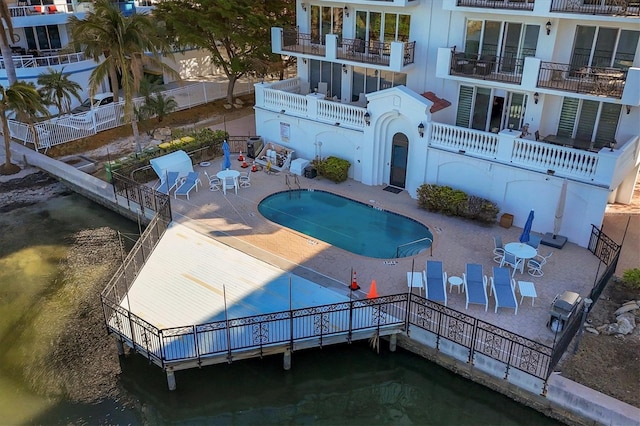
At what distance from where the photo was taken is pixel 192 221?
21344mm

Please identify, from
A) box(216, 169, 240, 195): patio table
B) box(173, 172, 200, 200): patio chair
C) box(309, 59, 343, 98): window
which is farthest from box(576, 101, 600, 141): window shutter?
box(173, 172, 200, 200): patio chair

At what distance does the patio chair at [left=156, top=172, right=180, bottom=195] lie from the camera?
23.5 m

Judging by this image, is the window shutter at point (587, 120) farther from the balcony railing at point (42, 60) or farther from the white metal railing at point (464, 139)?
the balcony railing at point (42, 60)

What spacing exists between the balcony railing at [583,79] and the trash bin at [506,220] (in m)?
5.19

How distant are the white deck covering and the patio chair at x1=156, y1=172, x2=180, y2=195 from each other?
4.31m

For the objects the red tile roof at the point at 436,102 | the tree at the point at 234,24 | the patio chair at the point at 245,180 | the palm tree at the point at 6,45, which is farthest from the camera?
the tree at the point at 234,24

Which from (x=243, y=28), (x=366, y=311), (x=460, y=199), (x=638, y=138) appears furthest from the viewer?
(x=243, y=28)

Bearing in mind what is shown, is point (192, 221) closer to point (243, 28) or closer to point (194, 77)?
point (243, 28)

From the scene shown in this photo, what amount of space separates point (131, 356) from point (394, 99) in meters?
14.5

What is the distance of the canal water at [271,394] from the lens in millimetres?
14383

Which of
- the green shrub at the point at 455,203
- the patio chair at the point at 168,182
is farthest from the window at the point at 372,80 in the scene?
the patio chair at the point at 168,182

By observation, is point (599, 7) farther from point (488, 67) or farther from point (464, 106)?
point (464, 106)

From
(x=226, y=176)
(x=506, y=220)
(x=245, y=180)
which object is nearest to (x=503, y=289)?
(x=506, y=220)

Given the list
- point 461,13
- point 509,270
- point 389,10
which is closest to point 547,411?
point 509,270
